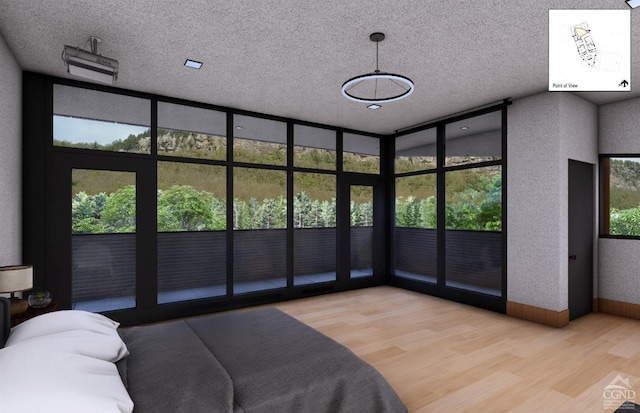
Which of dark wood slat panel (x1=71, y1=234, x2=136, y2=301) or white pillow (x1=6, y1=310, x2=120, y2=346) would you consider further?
dark wood slat panel (x1=71, y1=234, x2=136, y2=301)

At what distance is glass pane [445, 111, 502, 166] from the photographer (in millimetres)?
4824

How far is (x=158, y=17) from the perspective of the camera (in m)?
2.65

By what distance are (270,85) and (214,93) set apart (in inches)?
31.0

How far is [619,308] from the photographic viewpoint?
452 centimetres

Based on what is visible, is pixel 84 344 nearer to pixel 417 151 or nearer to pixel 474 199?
pixel 474 199

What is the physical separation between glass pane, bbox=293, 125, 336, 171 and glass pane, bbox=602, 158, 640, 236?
3.98 metres

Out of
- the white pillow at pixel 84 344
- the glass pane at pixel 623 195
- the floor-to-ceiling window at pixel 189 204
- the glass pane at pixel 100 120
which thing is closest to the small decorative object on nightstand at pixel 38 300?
the floor-to-ceiling window at pixel 189 204

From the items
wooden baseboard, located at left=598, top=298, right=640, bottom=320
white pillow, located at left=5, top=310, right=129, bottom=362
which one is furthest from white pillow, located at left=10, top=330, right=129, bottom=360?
wooden baseboard, located at left=598, top=298, right=640, bottom=320

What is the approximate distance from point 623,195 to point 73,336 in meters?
6.18

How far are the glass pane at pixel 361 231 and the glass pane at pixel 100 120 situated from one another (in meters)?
3.49

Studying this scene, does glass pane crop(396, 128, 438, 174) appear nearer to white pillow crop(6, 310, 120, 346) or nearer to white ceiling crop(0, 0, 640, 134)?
white ceiling crop(0, 0, 640, 134)

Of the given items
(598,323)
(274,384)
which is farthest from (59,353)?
(598,323)

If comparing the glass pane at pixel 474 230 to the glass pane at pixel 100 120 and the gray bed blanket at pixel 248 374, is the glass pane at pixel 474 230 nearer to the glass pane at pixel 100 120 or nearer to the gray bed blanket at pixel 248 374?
the gray bed blanket at pixel 248 374

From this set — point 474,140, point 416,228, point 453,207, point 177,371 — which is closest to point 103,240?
point 177,371
